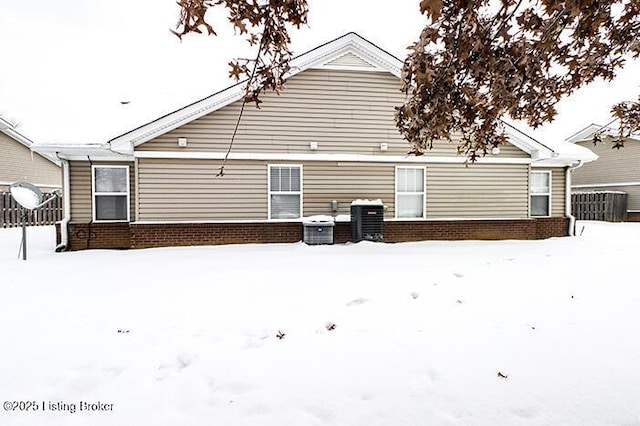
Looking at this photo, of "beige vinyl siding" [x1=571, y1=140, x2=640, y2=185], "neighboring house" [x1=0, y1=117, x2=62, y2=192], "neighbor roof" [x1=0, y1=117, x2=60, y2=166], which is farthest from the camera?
"beige vinyl siding" [x1=571, y1=140, x2=640, y2=185]

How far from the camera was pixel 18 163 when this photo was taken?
18.5 meters

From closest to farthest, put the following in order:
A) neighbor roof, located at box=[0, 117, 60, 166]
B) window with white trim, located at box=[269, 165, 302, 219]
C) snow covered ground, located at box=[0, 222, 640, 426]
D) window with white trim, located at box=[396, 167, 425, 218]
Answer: snow covered ground, located at box=[0, 222, 640, 426], window with white trim, located at box=[269, 165, 302, 219], window with white trim, located at box=[396, 167, 425, 218], neighbor roof, located at box=[0, 117, 60, 166]

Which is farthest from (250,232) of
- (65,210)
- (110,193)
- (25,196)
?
(25,196)

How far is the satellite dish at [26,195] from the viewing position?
8469 millimetres

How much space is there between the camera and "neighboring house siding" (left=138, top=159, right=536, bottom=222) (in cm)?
925

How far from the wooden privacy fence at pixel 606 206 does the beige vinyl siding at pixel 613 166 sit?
1.10m

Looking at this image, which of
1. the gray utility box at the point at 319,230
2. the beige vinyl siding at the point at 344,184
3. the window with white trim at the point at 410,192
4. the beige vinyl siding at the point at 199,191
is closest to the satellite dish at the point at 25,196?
the beige vinyl siding at the point at 199,191

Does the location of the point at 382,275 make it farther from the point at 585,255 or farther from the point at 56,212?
the point at 56,212

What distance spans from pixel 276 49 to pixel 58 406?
2.83 metres

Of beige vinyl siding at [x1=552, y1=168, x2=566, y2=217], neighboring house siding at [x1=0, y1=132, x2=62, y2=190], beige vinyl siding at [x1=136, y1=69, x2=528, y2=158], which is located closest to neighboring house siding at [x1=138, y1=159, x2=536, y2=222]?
beige vinyl siding at [x1=136, y1=69, x2=528, y2=158]

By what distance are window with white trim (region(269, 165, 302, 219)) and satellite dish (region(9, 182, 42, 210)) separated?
5.63 m

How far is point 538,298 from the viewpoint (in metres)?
4.71

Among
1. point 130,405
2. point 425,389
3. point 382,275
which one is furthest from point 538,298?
point 130,405

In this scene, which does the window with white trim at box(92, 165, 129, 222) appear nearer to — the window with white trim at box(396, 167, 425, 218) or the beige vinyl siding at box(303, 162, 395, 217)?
the beige vinyl siding at box(303, 162, 395, 217)
